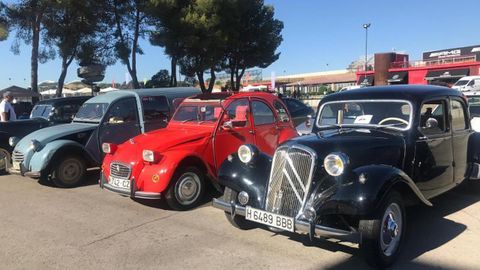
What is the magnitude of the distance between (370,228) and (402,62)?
6118 cm

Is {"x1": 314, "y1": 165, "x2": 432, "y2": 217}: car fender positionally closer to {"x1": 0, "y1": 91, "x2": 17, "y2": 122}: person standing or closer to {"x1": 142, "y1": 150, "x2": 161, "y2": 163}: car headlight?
{"x1": 142, "y1": 150, "x2": 161, "y2": 163}: car headlight

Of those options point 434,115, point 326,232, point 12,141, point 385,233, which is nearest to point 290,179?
point 326,232

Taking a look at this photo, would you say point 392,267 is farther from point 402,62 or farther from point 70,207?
point 402,62

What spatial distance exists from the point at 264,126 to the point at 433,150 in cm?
306

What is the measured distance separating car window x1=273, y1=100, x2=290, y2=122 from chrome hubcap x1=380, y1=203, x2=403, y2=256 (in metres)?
3.81

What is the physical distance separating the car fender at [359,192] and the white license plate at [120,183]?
125 inches

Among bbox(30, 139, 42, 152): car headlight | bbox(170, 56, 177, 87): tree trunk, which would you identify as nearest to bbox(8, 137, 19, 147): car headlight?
bbox(30, 139, 42, 152): car headlight

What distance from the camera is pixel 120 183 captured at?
680 centimetres

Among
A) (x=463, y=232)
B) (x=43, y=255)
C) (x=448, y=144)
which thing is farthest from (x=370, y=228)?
(x=43, y=255)

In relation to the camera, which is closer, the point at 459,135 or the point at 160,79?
the point at 459,135

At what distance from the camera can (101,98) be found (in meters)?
9.66

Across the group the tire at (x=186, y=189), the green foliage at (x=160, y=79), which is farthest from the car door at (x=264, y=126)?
the green foliage at (x=160, y=79)

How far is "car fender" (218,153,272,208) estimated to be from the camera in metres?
5.05

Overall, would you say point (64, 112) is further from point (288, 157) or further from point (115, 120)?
point (288, 157)
